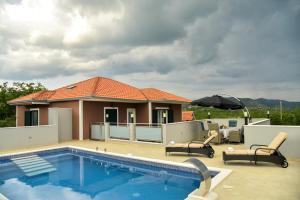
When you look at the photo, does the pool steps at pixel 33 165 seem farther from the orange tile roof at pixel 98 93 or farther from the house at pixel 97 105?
the orange tile roof at pixel 98 93

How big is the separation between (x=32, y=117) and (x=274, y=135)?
18739 mm

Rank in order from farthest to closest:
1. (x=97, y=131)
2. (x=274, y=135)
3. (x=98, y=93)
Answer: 1. (x=98, y=93)
2. (x=97, y=131)
3. (x=274, y=135)

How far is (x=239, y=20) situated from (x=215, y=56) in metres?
4.87

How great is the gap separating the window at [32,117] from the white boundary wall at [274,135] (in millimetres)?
17063

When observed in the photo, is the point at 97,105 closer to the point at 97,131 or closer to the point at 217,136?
the point at 97,131

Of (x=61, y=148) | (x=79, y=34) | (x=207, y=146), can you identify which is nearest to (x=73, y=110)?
(x=61, y=148)

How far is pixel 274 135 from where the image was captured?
1084 cm

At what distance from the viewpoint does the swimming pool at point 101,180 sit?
319 inches

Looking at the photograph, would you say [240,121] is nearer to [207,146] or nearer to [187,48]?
[187,48]

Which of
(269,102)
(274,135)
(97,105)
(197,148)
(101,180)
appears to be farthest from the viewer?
(269,102)

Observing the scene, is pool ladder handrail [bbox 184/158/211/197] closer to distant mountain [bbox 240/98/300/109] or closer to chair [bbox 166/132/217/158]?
chair [bbox 166/132/217/158]

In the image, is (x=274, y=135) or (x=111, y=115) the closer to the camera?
(x=274, y=135)

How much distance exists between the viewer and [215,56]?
2034cm

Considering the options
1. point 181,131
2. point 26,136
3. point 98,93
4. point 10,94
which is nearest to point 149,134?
point 181,131
